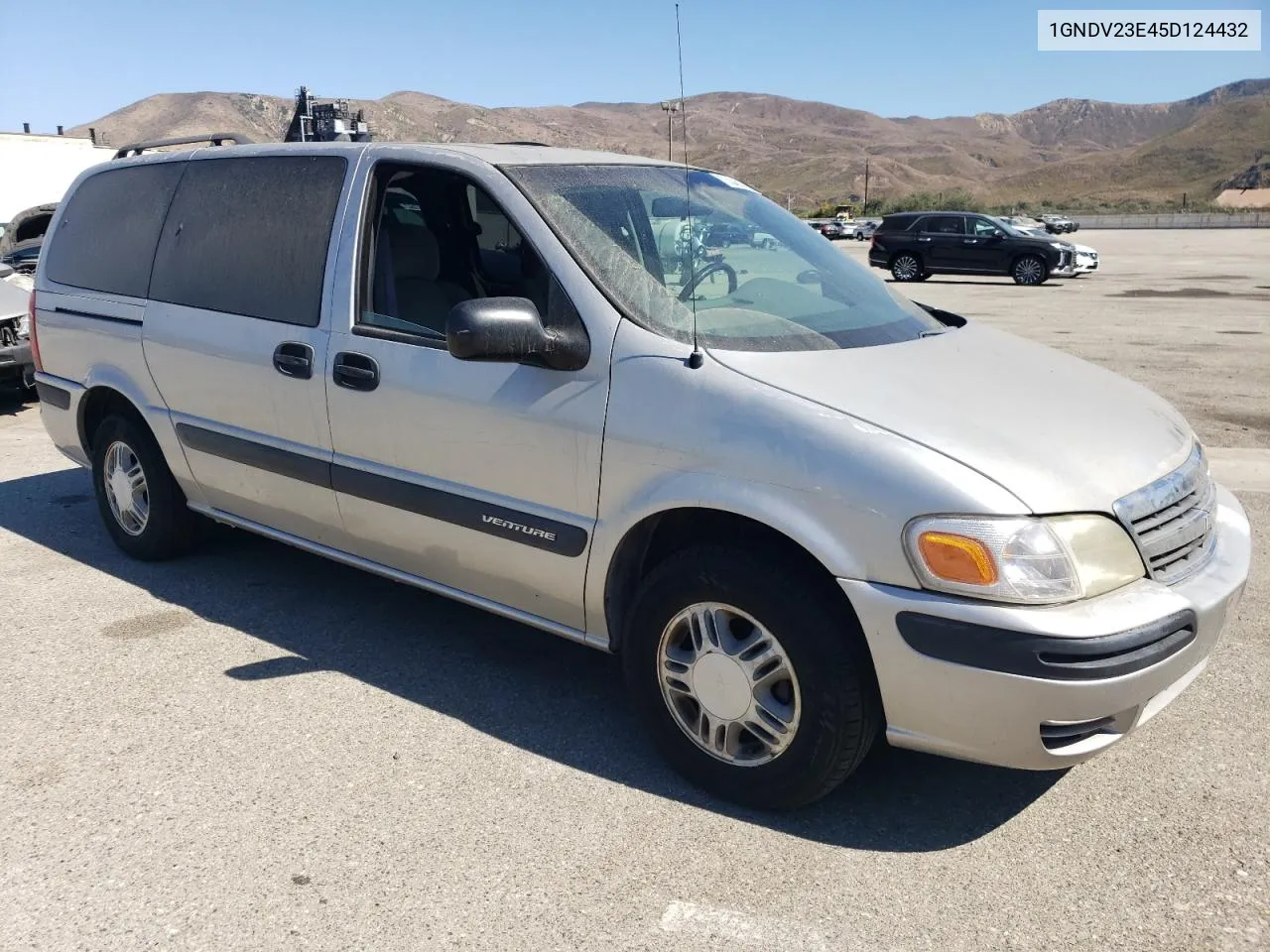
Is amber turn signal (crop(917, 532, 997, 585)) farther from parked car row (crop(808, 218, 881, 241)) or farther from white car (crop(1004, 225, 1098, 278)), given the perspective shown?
parked car row (crop(808, 218, 881, 241))

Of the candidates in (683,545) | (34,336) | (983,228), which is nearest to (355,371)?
(683,545)

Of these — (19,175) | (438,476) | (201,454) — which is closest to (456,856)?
(438,476)

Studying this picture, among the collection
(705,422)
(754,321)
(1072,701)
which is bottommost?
(1072,701)

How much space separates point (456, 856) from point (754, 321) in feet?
5.72

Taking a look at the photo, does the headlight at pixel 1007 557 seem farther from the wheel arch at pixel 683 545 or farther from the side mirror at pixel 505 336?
the side mirror at pixel 505 336

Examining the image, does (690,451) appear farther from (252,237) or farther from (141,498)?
(141,498)

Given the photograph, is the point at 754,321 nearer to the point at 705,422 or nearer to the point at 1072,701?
the point at 705,422

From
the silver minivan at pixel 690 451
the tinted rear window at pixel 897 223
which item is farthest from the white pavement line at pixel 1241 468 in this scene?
the tinted rear window at pixel 897 223

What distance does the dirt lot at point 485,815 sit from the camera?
260 centimetres

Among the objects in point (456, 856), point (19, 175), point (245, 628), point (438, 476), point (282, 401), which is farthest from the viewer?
point (19, 175)

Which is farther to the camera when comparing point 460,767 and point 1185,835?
point 460,767

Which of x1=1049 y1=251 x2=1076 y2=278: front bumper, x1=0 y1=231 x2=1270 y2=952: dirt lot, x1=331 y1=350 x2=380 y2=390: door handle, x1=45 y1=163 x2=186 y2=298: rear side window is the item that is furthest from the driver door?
x1=331 y1=350 x2=380 y2=390: door handle

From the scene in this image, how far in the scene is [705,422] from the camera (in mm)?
2977

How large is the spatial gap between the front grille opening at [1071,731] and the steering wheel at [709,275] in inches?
62.3
